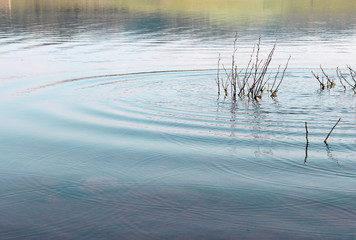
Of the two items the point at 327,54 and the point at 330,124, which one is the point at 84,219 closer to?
the point at 330,124

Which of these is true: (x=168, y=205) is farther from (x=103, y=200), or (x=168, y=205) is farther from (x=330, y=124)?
(x=330, y=124)

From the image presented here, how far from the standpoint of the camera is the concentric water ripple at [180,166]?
521 centimetres

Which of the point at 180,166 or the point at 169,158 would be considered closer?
the point at 180,166

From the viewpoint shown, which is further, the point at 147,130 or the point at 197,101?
the point at 197,101

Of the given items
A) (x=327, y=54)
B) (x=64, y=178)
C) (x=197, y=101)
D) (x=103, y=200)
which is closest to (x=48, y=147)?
(x=64, y=178)

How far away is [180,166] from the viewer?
23.3 feet

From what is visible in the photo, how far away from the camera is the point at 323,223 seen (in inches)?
202

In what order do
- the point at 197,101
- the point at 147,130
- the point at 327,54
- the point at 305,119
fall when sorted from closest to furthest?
the point at 147,130 → the point at 305,119 → the point at 197,101 → the point at 327,54

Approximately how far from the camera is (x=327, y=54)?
22844 mm

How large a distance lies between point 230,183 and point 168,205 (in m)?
1.04

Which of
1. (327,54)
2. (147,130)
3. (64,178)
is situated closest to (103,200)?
(64,178)

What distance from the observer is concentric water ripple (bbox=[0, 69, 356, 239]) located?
17.1 feet

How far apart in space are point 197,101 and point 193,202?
6388 millimetres

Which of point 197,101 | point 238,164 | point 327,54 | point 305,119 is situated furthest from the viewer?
point 327,54
